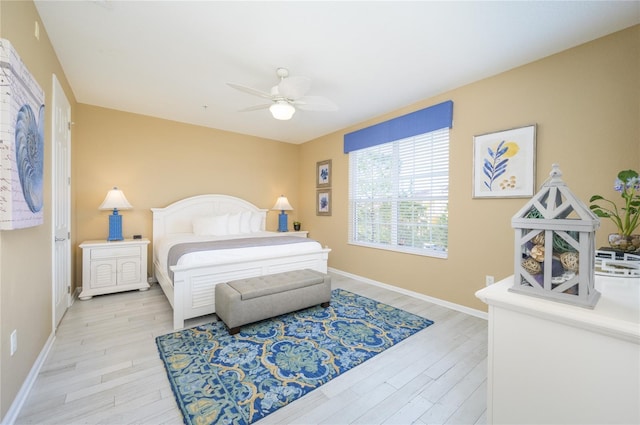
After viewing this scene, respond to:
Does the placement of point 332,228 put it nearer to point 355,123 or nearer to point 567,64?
point 355,123

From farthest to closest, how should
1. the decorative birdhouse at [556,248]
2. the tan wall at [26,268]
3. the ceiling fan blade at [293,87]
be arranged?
the ceiling fan blade at [293,87] < the tan wall at [26,268] < the decorative birdhouse at [556,248]

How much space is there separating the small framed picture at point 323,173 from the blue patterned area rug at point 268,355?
8.57ft

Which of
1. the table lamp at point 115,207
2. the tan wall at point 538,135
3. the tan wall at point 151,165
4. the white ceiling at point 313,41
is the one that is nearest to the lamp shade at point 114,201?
the table lamp at point 115,207

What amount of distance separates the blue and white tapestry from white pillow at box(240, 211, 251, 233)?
9.06 ft

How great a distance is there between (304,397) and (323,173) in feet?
13.1

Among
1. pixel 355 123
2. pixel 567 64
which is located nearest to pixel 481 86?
pixel 567 64

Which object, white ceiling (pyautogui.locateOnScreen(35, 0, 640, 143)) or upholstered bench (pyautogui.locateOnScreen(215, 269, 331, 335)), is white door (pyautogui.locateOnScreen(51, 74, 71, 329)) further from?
upholstered bench (pyautogui.locateOnScreen(215, 269, 331, 335))

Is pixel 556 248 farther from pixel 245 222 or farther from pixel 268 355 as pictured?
pixel 245 222

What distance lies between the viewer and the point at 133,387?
1.78 metres

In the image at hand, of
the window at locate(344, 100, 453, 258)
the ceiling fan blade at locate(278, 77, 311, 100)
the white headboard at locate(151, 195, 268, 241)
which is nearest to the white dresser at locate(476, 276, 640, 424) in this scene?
the ceiling fan blade at locate(278, 77, 311, 100)

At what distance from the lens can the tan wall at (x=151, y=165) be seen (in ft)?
12.4

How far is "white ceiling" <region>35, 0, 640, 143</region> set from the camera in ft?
6.33

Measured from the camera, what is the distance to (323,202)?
5.19m

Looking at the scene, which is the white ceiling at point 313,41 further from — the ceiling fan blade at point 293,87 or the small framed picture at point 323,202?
the small framed picture at point 323,202
